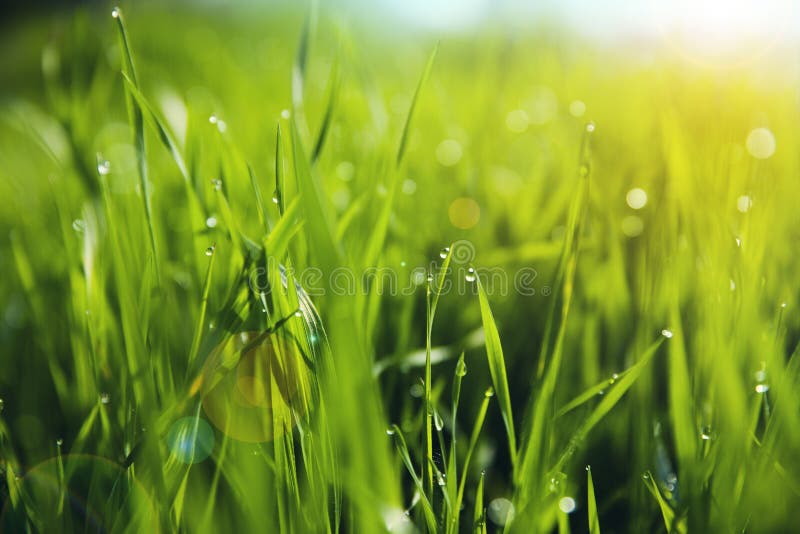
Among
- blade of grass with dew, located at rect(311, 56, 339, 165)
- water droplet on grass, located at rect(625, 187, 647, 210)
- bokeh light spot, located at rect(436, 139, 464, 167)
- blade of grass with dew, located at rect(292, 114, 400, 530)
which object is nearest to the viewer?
blade of grass with dew, located at rect(292, 114, 400, 530)

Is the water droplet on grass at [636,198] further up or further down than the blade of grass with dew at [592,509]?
further up

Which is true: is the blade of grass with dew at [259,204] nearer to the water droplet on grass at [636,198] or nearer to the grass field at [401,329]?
the grass field at [401,329]

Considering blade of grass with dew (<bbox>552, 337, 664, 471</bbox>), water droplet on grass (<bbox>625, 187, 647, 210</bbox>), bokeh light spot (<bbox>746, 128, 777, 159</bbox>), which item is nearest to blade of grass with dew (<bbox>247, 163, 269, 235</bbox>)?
blade of grass with dew (<bbox>552, 337, 664, 471</bbox>)

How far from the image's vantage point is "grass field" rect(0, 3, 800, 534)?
40 cm

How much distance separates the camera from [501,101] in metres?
1.24

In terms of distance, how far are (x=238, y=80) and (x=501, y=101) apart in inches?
27.9

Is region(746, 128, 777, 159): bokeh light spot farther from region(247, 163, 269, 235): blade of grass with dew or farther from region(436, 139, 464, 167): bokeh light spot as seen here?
region(247, 163, 269, 235): blade of grass with dew

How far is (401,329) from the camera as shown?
602 millimetres

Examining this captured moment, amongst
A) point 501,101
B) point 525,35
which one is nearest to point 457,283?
point 501,101

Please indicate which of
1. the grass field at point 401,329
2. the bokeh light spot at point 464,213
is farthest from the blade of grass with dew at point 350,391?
the bokeh light spot at point 464,213

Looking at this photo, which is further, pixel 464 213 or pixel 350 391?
pixel 464 213

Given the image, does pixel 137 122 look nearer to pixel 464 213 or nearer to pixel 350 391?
pixel 350 391

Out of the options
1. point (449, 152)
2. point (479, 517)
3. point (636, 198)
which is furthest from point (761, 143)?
point (479, 517)

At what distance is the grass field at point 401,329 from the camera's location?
1.30 feet
